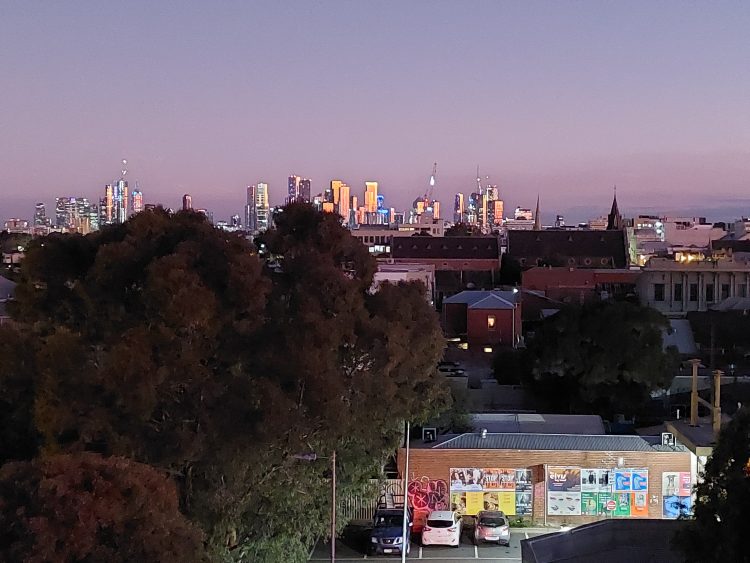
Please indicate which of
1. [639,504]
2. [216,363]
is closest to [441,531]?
[639,504]

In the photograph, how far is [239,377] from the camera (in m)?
11.9

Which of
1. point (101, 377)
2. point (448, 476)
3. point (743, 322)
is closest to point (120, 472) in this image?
point (101, 377)

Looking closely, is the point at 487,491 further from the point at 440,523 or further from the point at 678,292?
the point at 678,292

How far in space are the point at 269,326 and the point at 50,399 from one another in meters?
3.28

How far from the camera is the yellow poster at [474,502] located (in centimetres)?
1842

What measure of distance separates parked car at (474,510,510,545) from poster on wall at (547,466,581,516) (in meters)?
1.43

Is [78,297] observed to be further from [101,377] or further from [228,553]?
[228,553]

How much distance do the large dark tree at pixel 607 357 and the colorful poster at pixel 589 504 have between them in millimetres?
7328

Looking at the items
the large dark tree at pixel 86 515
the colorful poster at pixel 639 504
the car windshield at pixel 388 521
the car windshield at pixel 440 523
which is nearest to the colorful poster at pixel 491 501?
the car windshield at pixel 440 523

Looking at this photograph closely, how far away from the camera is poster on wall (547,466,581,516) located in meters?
18.2

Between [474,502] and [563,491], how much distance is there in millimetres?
2049

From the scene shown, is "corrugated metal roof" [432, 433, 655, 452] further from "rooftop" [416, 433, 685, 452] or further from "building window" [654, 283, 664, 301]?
"building window" [654, 283, 664, 301]

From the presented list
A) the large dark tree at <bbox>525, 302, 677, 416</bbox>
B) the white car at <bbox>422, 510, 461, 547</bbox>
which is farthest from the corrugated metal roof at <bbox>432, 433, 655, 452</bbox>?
the large dark tree at <bbox>525, 302, 677, 416</bbox>

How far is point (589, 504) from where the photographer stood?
18156 millimetres
